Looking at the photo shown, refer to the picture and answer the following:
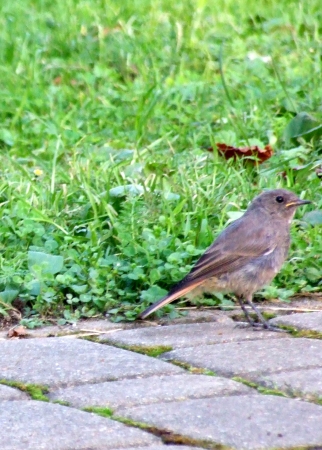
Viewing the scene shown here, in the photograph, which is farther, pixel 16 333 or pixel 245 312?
pixel 245 312

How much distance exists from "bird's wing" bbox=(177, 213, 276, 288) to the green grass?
0.19 m

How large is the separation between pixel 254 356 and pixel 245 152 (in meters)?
2.71

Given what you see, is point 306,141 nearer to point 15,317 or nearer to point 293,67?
point 293,67

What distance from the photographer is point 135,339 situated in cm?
437

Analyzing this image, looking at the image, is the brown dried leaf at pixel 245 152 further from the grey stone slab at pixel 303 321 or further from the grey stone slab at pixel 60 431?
the grey stone slab at pixel 60 431

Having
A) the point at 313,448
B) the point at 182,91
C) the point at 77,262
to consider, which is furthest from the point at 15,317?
the point at 182,91

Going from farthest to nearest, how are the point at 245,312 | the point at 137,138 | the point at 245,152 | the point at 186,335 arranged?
the point at 137,138 → the point at 245,152 → the point at 245,312 → the point at 186,335

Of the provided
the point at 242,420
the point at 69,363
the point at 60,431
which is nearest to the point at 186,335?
the point at 69,363

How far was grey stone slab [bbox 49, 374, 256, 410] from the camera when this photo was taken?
3.50 meters

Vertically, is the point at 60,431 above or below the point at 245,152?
below

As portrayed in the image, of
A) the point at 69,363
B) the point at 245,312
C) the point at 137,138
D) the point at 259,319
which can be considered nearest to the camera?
the point at 69,363

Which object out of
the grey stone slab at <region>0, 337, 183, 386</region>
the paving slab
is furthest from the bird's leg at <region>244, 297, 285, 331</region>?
the paving slab

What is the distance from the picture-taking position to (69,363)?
3.96 metres

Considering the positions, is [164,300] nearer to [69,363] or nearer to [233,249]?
[233,249]
